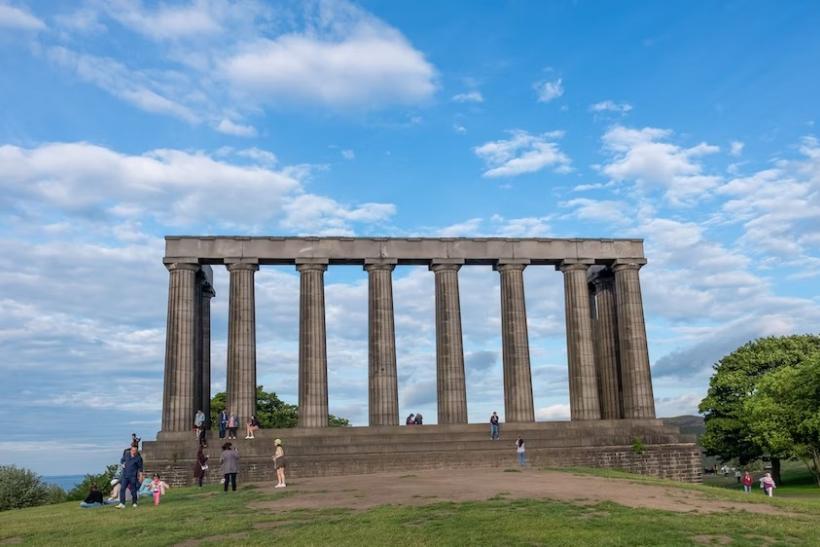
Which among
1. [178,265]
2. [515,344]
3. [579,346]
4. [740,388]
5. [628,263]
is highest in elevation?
[178,265]

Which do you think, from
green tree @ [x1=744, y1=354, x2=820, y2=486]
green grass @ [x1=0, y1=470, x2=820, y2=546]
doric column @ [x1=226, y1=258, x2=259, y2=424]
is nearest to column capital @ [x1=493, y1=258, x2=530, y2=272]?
doric column @ [x1=226, y1=258, x2=259, y2=424]

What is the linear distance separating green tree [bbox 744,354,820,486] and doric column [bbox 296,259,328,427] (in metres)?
37.5

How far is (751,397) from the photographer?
68.9 metres

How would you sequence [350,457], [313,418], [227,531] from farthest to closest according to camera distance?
[313,418]
[350,457]
[227,531]

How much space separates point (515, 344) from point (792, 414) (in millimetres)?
25558

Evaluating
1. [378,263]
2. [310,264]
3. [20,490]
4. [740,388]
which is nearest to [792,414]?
[740,388]

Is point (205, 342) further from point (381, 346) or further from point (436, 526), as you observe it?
point (436, 526)

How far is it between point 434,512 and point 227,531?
20.9 feet

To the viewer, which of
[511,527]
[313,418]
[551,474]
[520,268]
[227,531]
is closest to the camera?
[511,527]

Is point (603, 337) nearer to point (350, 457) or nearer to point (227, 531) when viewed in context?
point (350, 457)

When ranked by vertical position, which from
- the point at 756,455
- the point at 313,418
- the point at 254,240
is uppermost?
the point at 254,240

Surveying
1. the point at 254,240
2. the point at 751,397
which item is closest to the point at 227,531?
the point at 254,240

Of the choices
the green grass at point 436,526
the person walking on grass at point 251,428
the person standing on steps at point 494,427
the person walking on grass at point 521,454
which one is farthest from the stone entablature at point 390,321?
the green grass at point 436,526

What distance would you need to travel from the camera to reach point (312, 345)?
55.0 m
